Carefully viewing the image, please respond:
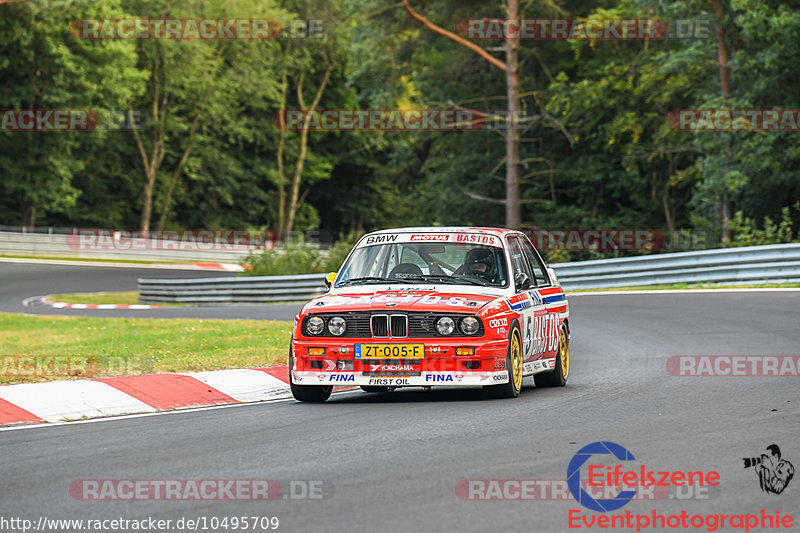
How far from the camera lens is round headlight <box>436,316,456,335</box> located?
10.7 m

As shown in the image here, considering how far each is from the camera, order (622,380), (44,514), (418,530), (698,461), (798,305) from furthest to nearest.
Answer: (798,305)
(622,380)
(698,461)
(44,514)
(418,530)

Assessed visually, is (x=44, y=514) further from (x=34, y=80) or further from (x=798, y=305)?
(x=34, y=80)

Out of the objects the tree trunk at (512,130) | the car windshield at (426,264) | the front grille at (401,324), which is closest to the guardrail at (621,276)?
the tree trunk at (512,130)

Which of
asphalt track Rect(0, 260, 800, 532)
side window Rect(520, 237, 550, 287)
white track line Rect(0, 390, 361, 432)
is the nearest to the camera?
asphalt track Rect(0, 260, 800, 532)

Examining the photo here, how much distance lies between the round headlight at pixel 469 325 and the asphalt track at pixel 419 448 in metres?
0.63

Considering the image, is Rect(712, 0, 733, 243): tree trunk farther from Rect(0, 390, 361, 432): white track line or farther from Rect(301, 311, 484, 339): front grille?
Rect(0, 390, 361, 432): white track line

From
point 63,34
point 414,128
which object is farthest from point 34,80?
point 414,128

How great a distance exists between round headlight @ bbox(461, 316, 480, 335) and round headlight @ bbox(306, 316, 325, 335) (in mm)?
1263

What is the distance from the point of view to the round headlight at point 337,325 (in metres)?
10.9

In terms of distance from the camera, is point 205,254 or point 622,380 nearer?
point 622,380

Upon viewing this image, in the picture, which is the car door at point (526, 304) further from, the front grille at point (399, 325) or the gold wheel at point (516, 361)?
the front grille at point (399, 325)

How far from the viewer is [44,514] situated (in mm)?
6223

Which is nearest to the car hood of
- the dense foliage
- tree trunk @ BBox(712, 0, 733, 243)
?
the dense foliage

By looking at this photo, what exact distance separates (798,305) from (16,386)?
14.1m
